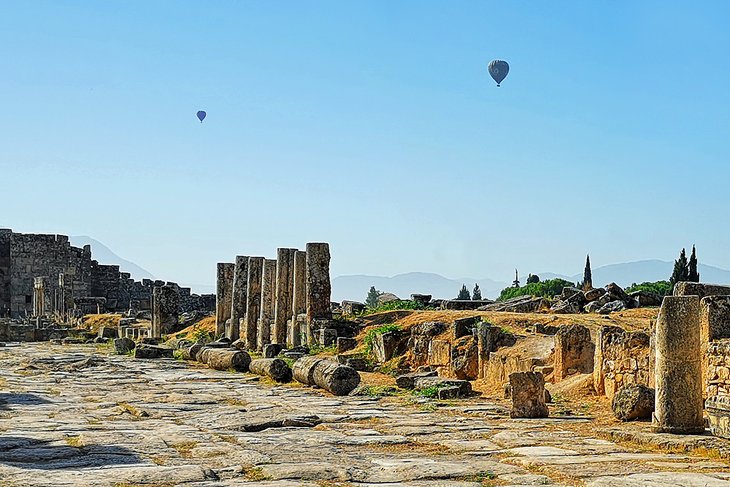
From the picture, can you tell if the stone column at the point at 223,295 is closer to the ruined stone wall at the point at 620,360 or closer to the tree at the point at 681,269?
the ruined stone wall at the point at 620,360

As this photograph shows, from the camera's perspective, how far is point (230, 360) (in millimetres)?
20109

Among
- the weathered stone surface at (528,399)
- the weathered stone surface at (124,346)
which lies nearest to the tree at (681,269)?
the weathered stone surface at (124,346)

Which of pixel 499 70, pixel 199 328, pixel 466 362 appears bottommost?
pixel 466 362

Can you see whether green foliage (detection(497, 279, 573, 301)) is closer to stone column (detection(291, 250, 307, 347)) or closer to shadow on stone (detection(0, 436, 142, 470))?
stone column (detection(291, 250, 307, 347))

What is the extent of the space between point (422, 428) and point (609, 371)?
142 inches

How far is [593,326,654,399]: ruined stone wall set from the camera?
38.9 feet

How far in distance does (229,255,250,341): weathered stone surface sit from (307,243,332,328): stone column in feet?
14.2

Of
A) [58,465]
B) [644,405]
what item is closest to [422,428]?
[644,405]

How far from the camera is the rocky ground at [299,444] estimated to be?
7082 mm

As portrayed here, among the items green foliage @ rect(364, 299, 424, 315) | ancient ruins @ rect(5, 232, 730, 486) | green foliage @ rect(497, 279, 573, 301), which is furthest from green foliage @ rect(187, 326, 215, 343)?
green foliage @ rect(497, 279, 573, 301)

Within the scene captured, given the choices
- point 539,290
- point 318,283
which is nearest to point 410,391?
point 318,283

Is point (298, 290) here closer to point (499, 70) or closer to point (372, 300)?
point (499, 70)

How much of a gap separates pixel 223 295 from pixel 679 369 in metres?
21.6

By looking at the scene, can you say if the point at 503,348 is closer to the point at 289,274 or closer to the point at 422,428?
the point at 422,428
